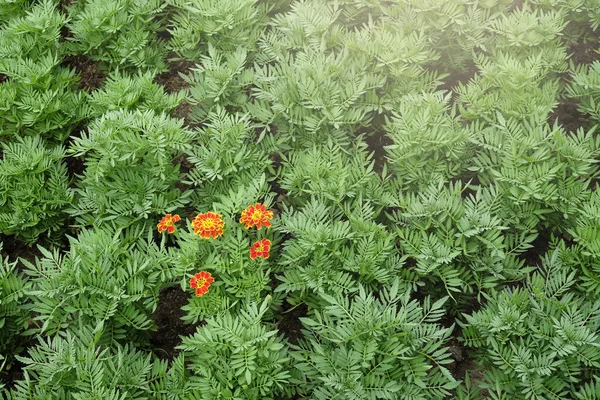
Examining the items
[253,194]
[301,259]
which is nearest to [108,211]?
[253,194]

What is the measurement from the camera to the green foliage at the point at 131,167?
2783 mm

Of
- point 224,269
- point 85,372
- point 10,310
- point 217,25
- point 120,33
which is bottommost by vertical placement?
point 10,310

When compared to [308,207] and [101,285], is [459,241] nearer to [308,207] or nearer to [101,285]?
[308,207]

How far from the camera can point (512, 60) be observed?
298 centimetres

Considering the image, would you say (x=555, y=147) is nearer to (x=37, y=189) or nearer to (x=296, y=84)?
(x=296, y=84)

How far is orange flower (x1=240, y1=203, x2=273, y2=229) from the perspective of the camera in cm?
254

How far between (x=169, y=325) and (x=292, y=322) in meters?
0.58

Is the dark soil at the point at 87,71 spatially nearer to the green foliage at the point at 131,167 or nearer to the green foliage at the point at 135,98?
the green foliage at the point at 135,98

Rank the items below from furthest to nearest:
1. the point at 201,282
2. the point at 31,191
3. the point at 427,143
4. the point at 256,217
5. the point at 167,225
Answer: the point at 31,191 → the point at 427,143 → the point at 167,225 → the point at 256,217 → the point at 201,282

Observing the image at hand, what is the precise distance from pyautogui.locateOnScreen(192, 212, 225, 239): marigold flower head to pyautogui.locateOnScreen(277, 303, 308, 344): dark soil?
501 millimetres

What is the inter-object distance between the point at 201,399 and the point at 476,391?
1057 mm

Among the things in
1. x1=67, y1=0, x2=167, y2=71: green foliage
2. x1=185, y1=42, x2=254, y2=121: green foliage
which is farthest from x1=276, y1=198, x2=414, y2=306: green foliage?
x1=67, y1=0, x2=167, y2=71: green foliage

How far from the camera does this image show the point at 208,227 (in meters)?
2.49

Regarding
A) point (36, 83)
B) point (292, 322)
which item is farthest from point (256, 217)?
point (36, 83)
